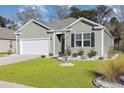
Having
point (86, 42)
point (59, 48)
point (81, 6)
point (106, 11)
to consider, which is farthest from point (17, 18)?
point (86, 42)

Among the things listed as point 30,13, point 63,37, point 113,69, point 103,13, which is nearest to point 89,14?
point 103,13

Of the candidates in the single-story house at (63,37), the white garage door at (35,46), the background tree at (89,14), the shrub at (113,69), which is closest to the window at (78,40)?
the single-story house at (63,37)

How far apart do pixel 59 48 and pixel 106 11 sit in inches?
1274

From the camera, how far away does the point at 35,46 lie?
30.2 meters

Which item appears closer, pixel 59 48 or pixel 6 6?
pixel 59 48

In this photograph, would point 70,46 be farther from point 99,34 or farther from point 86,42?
point 99,34

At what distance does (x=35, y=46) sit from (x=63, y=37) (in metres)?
4.32

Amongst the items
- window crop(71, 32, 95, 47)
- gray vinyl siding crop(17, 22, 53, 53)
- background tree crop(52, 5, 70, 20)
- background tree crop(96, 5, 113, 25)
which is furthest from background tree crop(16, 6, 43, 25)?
window crop(71, 32, 95, 47)

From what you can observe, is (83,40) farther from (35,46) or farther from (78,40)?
(35,46)

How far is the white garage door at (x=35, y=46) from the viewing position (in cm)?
2894

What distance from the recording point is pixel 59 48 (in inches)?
1127
